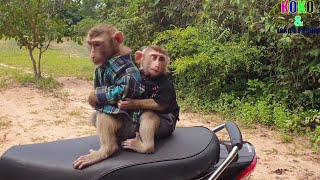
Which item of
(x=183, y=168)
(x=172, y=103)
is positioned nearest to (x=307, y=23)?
(x=172, y=103)

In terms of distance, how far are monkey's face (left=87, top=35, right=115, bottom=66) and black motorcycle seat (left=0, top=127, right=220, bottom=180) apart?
49cm

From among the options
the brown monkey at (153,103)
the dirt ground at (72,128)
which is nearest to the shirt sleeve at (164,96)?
the brown monkey at (153,103)

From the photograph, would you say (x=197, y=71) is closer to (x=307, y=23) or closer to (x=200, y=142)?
(x=307, y=23)

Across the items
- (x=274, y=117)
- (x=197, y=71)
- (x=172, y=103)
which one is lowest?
(x=274, y=117)

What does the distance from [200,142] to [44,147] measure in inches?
33.4

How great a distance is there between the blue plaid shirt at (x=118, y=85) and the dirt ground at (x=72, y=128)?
8.32ft

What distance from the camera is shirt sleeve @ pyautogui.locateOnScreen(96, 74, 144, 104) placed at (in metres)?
2.15

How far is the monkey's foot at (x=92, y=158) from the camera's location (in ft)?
6.17

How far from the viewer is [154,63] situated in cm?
228

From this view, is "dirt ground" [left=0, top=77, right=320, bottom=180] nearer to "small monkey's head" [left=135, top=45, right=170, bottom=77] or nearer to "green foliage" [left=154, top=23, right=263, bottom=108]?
"green foliage" [left=154, top=23, right=263, bottom=108]

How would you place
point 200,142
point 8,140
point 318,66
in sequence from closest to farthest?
point 200,142, point 8,140, point 318,66

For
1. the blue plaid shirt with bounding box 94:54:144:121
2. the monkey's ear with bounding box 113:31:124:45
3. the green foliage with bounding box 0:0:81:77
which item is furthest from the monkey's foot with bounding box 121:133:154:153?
the green foliage with bounding box 0:0:81:77

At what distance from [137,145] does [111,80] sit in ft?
1.36

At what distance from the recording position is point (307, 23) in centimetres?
615
